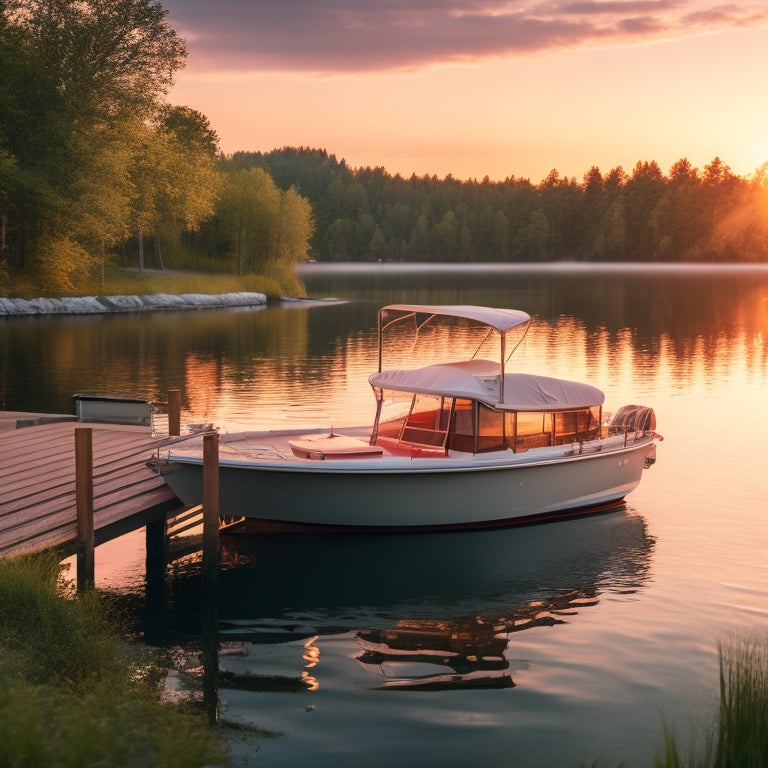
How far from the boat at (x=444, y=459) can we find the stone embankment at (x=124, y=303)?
50400mm

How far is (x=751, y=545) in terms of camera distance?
58.5ft

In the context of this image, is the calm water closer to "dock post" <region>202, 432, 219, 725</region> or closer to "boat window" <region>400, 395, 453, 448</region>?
"dock post" <region>202, 432, 219, 725</region>

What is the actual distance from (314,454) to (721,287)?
11003 cm

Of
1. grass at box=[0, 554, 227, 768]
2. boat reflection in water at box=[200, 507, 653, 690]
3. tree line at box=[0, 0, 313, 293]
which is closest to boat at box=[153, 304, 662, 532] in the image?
boat reflection in water at box=[200, 507, 653, 690]

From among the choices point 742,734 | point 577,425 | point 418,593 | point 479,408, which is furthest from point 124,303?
point 742,734

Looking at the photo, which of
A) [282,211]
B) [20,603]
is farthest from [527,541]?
[282,211]

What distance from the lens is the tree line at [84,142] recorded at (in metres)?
65.9

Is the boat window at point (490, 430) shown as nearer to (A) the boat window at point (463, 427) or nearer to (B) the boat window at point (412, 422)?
(A) the boat window at point (463, 427)

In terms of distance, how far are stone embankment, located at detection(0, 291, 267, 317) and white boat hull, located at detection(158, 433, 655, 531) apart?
171 feet

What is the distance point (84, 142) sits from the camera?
68.1 m

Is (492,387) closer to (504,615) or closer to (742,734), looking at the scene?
(504,615)

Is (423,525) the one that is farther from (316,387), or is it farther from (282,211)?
(282,211)

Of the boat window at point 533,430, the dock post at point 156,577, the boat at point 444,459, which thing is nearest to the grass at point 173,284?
the boat at point 444,459

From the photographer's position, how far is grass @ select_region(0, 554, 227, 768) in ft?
26.6
